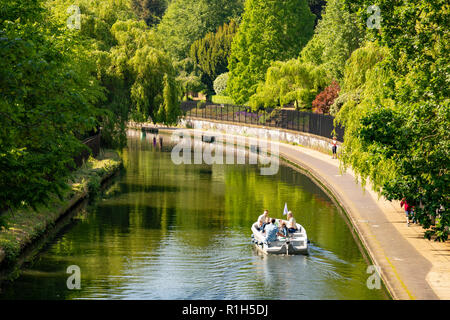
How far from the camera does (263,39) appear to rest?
8144cm

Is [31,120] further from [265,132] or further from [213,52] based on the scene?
[213,52]

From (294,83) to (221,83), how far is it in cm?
3128

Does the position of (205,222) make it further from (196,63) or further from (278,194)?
(196,63)

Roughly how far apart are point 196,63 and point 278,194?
70.3m

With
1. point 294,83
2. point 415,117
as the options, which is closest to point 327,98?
point 294,83

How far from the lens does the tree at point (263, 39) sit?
80625 millimetres

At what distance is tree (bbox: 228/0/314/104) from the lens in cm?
8062

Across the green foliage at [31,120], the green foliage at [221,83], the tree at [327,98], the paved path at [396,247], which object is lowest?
the paved path at [396,247]

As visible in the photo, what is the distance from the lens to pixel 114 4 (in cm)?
5550

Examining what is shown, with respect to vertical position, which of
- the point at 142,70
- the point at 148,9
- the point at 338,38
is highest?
the point at 148,9

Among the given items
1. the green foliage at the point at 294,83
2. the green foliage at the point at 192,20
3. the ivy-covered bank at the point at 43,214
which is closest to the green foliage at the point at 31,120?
the ivy-covered bank at the point at 43,214

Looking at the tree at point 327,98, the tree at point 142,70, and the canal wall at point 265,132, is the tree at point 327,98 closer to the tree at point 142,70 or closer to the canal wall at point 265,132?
the canal wall at point 265,132

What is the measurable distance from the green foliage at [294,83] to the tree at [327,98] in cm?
420

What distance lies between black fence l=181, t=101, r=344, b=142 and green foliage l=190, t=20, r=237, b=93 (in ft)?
33.4
